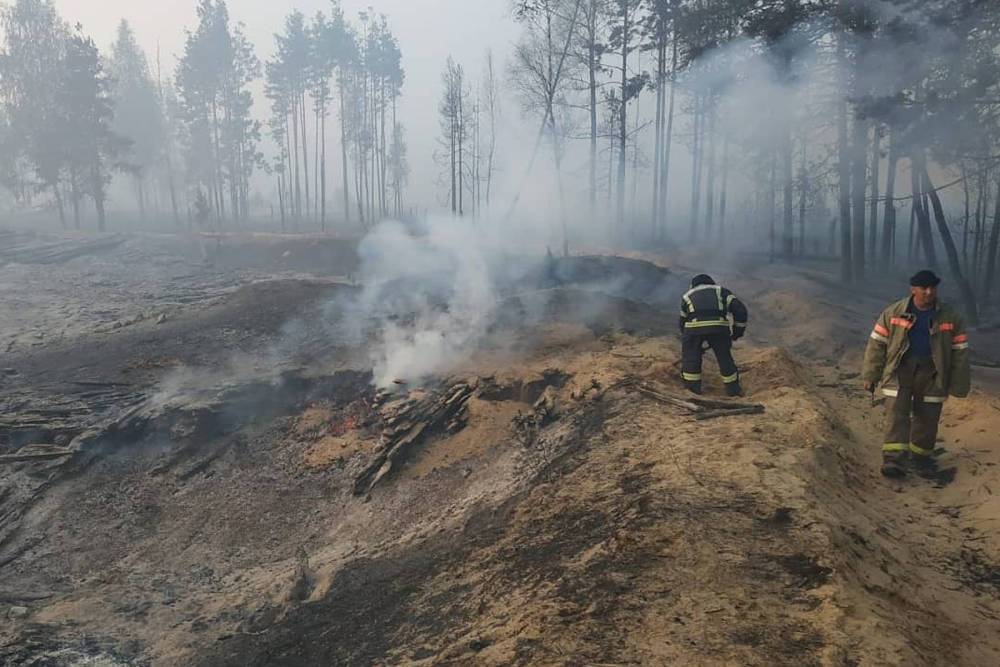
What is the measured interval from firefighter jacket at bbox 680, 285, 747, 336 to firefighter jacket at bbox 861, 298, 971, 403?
1.71 m

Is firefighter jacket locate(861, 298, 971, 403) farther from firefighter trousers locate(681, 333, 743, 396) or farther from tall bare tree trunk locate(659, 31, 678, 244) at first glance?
tall bare tree trunk locate(659, 31, 678, 244)

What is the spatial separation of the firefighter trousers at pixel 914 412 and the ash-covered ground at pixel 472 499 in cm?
31

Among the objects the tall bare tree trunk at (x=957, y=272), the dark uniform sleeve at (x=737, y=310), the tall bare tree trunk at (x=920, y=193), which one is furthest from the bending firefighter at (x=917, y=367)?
the tall bare tree trunk at (x=920, y=193)

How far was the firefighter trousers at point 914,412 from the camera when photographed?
5379mm

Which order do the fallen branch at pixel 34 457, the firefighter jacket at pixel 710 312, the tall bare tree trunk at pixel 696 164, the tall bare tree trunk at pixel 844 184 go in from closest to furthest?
1. the firefighter jacket at pixel 710 312
2. the fallen branch at pixel 34 457
3. the tall bare tree trunk at pixel 844 184
4. the tall bare tree trunk at pixel 696 164

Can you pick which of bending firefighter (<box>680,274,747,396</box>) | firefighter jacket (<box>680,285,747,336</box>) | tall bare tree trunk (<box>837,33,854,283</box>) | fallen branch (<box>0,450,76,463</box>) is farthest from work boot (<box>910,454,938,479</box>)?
tall bare tree trunk (<box>837,33,854,283</box>)

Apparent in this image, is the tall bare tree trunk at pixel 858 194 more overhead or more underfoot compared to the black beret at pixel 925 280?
more overhead

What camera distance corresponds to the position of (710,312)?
727 cm

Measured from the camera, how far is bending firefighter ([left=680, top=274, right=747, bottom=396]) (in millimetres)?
7234

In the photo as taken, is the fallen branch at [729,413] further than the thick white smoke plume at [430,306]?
No

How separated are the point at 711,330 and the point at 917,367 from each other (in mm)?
2201

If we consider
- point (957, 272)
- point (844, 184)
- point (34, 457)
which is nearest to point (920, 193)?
point (957, 272)

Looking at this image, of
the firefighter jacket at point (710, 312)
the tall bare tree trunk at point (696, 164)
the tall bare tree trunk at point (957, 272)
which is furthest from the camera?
the tall bare tree trunk at point (696, 164)

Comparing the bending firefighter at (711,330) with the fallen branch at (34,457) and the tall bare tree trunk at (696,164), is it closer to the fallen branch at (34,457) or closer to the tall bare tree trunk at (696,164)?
the fallen branch at (34,457)
